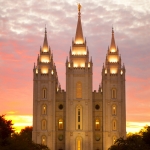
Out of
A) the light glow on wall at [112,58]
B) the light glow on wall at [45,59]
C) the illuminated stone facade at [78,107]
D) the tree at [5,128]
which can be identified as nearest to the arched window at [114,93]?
the illuminated stone facade at [78,107]

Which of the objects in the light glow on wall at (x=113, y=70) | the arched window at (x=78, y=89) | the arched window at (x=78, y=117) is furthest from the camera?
the light glow on wall at (x=113, y=70)

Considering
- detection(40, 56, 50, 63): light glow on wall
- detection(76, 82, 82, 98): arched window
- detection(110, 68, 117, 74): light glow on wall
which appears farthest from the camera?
detection(40, 56, 50, 63): light glow on wall

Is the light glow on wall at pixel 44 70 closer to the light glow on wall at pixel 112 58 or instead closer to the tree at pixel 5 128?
the light glow on wall at pixel 112 58

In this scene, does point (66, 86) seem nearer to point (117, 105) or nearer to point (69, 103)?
point (69, 103)

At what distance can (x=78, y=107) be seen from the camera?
106188 mm

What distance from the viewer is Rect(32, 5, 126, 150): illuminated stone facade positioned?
105m

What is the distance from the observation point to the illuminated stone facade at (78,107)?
105 meters

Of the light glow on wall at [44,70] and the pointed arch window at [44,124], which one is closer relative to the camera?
the pointed arch window at [44,124]

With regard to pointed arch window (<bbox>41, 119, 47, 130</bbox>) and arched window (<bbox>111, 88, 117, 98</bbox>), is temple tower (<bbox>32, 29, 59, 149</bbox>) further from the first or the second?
arched window (<bbox>111, 88, 117, 98</bbox>)

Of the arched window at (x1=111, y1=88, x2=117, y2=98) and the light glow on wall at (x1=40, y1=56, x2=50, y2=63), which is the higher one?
the light glow on wall at (x1=40, y1=56, x2=50, y2=63)

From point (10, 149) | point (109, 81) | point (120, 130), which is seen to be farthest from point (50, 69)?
point (10, 149)

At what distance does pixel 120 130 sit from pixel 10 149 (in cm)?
4452

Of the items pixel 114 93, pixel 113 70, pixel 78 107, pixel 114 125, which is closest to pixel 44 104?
pixel 78 107

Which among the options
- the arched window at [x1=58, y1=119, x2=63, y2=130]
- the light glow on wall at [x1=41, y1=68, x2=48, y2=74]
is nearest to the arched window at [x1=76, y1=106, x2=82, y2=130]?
the arched window at [x1=58, y1=119, x2=63, y2=130]
